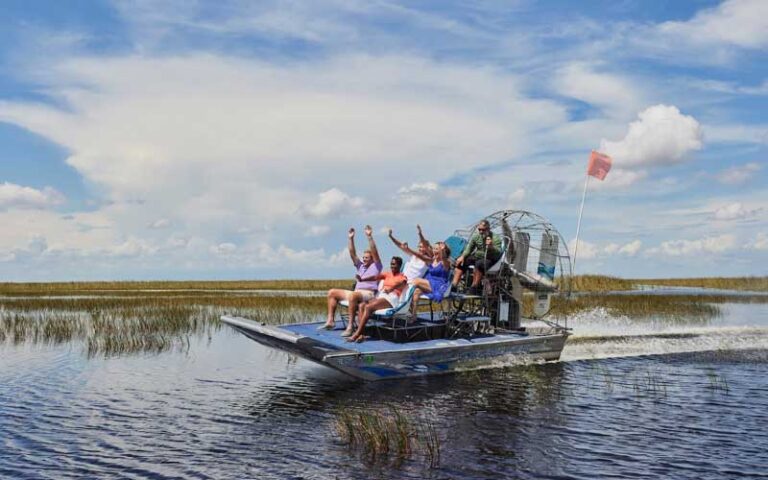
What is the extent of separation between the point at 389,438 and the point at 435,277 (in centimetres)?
535

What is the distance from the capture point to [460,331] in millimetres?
15297

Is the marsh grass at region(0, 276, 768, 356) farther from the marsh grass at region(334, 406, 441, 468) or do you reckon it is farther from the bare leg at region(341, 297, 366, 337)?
the marsh grass at region(334, 406, 441, 468)

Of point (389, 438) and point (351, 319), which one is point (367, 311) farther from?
point (389, 438)

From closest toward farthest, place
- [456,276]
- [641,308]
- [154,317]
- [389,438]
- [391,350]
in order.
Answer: [389,438], [391,350], [456,276], [154,317], [641,308]

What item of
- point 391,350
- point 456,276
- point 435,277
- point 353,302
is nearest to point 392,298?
point 353,302

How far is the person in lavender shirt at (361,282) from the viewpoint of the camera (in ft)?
45.8

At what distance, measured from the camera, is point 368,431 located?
984 centimetres

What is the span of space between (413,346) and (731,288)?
205 feet

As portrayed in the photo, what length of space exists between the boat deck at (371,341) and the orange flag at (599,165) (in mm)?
5132

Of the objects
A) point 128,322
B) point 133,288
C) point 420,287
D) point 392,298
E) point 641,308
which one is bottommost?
point 128,322

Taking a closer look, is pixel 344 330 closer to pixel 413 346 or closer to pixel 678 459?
pixel 413 346

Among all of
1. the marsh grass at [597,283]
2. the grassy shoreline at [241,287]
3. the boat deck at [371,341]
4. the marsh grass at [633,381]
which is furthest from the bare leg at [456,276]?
the marsh grass at [597,283]

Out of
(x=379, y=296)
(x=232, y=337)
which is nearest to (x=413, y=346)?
(x=379, y=296)

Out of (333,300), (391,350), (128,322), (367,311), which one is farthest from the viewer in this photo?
(128,322)
